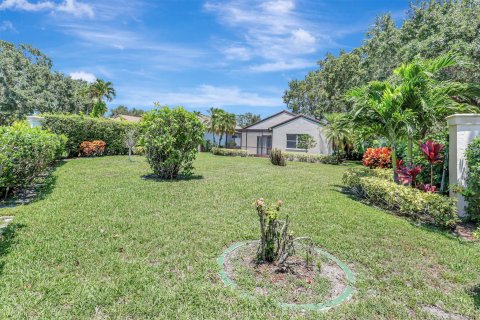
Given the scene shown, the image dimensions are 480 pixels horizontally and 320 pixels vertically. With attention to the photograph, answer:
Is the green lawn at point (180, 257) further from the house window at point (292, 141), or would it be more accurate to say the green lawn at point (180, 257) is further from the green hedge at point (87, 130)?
the house window at point (292, 141)

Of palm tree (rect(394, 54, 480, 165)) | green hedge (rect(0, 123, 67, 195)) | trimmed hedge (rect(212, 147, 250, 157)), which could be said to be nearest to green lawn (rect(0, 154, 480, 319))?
green hedge (rect(0, 123, 67, 195))

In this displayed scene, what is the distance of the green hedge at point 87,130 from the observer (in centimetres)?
1416

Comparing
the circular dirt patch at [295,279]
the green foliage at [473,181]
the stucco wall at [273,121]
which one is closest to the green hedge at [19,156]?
the circular dirt patch at [295,279]

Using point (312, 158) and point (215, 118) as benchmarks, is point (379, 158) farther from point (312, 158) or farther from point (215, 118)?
point (215, 118)

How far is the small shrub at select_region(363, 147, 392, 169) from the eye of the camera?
38.4 ft

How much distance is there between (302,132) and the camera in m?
24.3

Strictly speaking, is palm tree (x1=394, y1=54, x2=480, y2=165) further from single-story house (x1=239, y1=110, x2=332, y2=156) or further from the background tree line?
single-story house (x1=239, y1=110, x2=332, y2=156)

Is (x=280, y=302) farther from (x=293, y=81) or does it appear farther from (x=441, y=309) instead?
(x=293, y=81)

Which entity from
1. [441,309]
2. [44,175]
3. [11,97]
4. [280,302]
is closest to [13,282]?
[280,302]

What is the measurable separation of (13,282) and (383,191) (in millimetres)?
7828

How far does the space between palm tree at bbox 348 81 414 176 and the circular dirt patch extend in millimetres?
5341

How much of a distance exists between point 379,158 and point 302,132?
12732mm

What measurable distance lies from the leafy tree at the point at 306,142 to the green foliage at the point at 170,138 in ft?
52.1

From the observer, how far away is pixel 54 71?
30.6 metres
